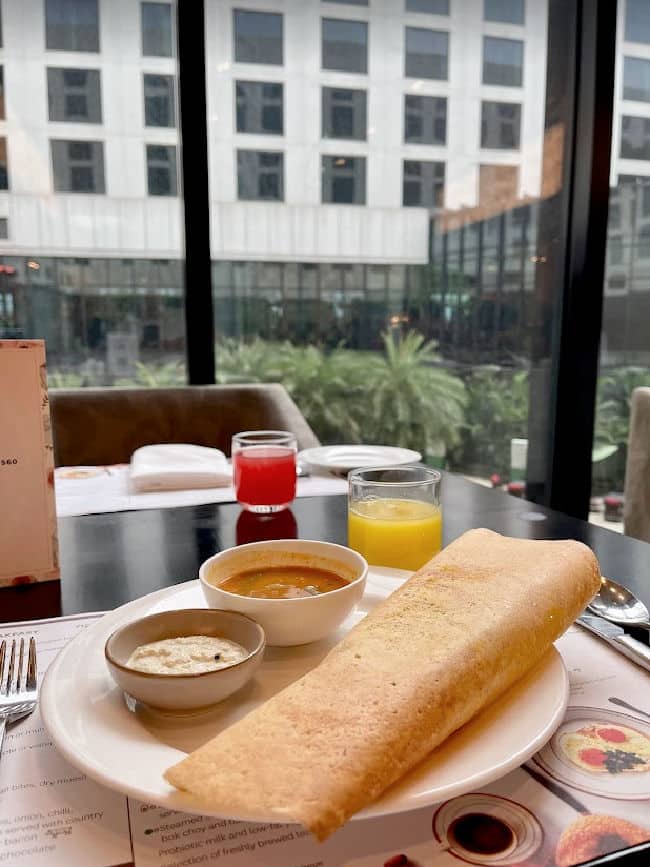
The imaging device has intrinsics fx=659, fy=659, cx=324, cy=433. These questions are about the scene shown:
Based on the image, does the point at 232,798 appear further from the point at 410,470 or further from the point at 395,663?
the point at 410,470

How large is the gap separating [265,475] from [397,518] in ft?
1.21

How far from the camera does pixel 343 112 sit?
2928 mm

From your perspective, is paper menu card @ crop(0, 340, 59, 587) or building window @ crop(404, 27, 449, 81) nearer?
paper menu card @ crop(0, 340, 59, 587)

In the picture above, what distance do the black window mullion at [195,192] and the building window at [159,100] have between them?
72 millimetres

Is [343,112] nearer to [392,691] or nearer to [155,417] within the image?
[155,417]

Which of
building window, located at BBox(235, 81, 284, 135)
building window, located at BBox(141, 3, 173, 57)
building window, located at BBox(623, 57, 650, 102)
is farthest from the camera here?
building window, located at BBox(623, 57, 650, 102)

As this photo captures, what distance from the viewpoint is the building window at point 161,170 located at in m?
2.73

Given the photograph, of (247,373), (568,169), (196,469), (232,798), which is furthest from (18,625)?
(568,169)

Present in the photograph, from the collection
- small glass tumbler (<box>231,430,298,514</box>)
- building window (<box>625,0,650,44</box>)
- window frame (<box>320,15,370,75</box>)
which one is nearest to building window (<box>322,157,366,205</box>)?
window frame (<box>320,15,370,75</box>)

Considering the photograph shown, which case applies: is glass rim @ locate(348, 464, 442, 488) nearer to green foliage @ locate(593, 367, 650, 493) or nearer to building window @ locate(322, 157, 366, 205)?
building window @ locate(322, 157, 366, 205)

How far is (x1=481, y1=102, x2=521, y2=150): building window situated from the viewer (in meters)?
3.06

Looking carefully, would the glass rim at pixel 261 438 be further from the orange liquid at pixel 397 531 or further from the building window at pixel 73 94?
the building window at pixel 73 94

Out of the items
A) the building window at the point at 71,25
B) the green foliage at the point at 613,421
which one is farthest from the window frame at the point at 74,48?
the green foliage at the point at 613,421

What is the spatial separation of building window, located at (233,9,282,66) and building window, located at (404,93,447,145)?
24.4 inches
